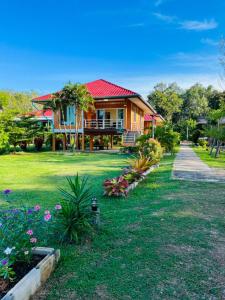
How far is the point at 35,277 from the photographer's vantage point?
263 centimetres

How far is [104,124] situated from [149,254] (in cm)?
1980

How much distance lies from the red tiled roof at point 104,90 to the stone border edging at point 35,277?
58.4ft

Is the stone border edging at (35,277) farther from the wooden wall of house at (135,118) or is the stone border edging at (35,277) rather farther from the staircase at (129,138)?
the wooden wall of house at (135,118)

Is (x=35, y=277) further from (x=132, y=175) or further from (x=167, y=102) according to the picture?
(x=167, y=102)

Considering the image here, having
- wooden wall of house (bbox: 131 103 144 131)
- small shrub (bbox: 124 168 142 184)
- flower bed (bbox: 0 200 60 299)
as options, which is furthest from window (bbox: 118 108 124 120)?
flower bed (bbox: 0 200 60 299)

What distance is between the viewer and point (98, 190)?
23.3 feet

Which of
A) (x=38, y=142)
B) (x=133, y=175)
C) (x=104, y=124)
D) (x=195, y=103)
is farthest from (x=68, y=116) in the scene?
(x=195, y=103)

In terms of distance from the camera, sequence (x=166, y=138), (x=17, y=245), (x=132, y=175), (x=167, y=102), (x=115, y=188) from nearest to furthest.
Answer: (x=17, y=245) → (x=115, y=188) → (x=132, y=175) → (x=166, y=138) → (x=167, y=102)

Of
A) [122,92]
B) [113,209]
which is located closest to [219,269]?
[113,209]

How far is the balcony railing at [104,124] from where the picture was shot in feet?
75.1

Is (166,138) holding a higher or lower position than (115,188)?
higher

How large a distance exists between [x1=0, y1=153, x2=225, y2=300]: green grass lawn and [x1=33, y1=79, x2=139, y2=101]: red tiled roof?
1553cm

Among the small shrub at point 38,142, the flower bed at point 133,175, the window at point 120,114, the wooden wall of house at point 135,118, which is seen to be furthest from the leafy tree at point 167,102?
the flower bed at point 133,175

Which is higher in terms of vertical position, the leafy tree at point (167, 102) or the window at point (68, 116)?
the leafy tree at point (167, 102)
